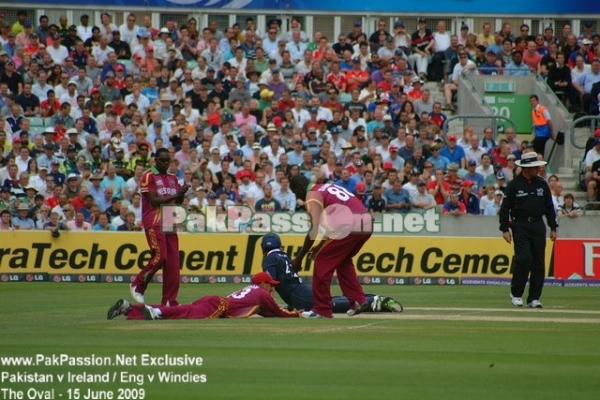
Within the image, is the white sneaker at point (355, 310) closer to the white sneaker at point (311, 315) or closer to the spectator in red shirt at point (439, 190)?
the white sneaker at point (311, 315)

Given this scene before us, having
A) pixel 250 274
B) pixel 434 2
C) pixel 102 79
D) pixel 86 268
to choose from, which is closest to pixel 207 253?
pixel 250 274

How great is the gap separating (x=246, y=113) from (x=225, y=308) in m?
14.1

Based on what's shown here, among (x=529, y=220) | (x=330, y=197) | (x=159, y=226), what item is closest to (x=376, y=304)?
(x=330, y=197)

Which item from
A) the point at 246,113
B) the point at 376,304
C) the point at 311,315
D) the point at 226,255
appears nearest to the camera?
the point at 311,315

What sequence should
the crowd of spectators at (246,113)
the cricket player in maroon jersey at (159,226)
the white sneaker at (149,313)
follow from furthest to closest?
1. the crowd of spectators at (246,113)
2. the cricket player in maroon jersey at (159,226)
3. the white sneaker at (149,313)

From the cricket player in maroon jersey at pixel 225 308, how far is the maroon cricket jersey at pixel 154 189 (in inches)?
57.1

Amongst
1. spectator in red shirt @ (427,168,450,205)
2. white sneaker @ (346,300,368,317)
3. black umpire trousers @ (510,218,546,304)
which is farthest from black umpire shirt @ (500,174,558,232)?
spectator in red shirt @ (427,168,450,205)

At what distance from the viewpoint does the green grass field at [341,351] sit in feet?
31.4

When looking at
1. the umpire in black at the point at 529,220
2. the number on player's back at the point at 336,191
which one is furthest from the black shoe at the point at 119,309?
the umpire in black at the point at 529,220

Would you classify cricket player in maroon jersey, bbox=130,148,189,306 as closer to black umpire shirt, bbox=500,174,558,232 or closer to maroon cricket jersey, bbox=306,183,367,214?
maroon cricket jersey, bbox=306,183,367,214

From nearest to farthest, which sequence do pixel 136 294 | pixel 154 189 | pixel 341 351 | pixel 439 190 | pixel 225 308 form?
pixel 341 351 < pixel 225 308 < pixel 154 189 < pixel 136 294 < pixel 439 190

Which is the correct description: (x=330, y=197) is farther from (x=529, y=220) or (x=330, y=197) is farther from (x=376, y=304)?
(x=529, y=220)

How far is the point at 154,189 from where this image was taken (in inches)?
606

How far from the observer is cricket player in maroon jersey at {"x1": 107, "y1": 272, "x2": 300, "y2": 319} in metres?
14.0
